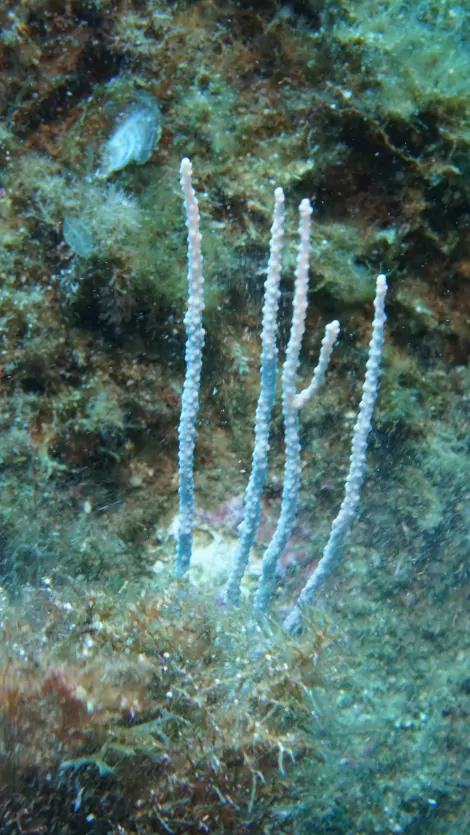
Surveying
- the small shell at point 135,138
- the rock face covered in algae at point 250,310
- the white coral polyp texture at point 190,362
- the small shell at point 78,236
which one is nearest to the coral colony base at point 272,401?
the white coral polyp texture at point 190,362

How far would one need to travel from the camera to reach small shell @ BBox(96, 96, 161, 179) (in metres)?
2.88

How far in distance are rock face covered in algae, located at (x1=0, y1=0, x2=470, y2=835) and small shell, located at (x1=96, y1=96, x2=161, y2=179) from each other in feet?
0.04

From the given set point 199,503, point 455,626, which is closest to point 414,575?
point 455,626

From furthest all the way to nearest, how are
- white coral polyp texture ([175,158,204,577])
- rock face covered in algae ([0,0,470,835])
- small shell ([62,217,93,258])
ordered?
small shell ([62,217,93,258]) < rock face covered in algae ([0,0,470,835]) < white coral polyp texture ([175,158,204,577])

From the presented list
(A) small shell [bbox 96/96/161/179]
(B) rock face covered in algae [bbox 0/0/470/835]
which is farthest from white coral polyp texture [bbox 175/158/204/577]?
(A) small shell [bbox 96/96/161/179]

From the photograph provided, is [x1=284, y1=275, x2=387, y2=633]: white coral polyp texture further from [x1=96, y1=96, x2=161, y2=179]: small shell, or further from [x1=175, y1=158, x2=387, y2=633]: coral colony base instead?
[x1=96, y1=96, x2=161, y2=179]: small shell

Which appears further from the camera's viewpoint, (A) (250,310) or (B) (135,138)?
(A) (250,310)

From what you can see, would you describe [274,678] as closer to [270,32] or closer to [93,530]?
[93,530]

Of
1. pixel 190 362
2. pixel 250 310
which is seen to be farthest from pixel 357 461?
pixel 250 310

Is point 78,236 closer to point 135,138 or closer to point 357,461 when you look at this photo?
point 135,138

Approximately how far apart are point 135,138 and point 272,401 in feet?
5.40

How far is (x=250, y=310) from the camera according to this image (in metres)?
3.16

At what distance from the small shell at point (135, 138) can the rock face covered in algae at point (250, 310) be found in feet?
0.04

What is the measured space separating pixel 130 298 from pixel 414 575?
2272 mm
